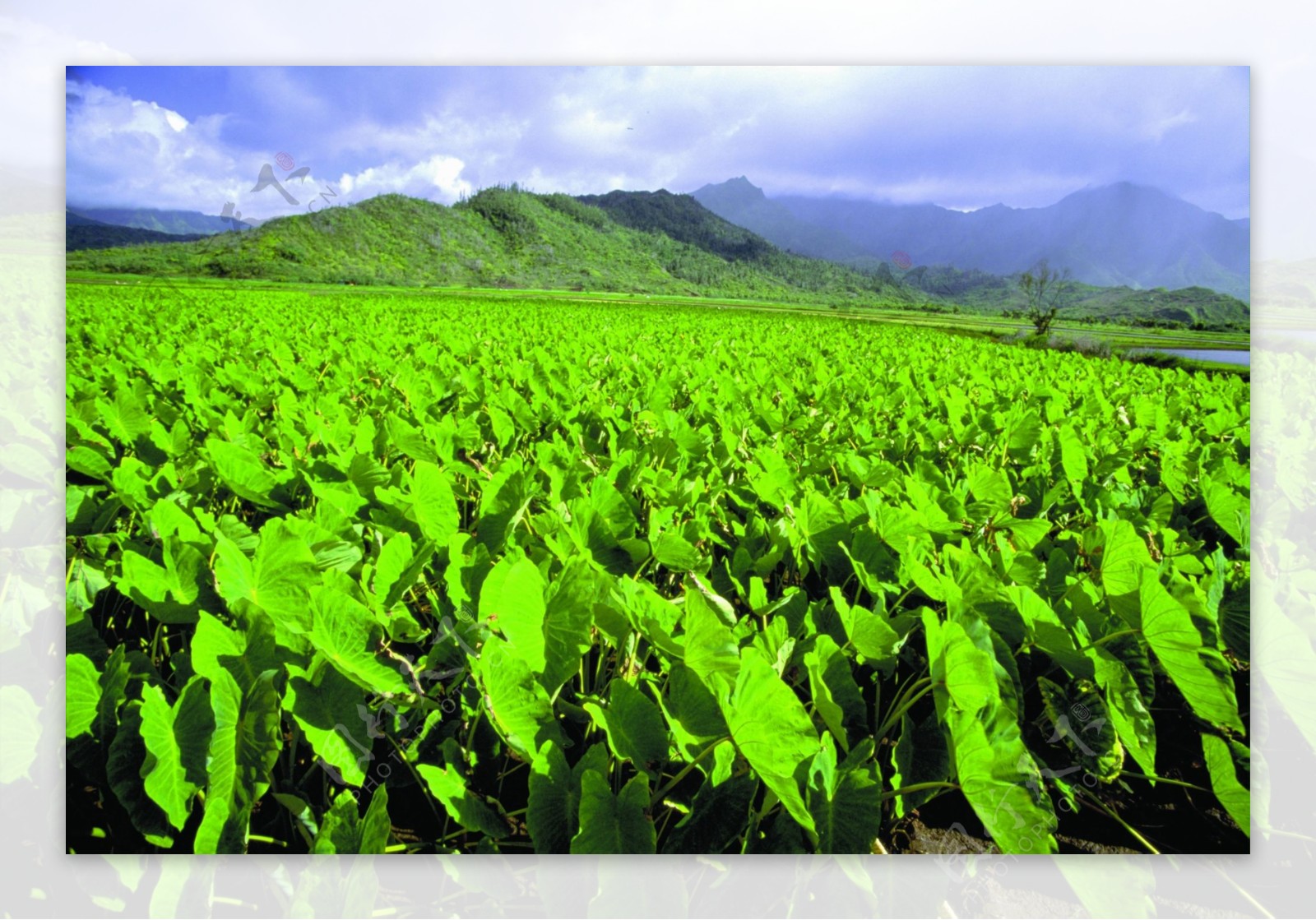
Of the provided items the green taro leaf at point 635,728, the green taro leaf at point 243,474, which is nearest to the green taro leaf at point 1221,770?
the green taro leaf at point 635,728

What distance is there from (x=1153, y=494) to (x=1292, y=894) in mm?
689

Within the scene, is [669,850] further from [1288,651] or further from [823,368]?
[823,368]

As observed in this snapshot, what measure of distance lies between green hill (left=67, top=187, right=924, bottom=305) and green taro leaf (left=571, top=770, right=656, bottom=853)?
1.81 meters

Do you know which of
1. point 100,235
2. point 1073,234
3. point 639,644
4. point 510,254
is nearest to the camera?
point 639,644

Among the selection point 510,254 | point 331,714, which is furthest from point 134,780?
point 510,254

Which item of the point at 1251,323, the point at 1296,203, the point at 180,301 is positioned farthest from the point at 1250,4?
the point at 180,301

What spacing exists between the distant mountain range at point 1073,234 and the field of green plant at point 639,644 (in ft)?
1.66

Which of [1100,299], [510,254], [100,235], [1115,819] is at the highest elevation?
[510,254]

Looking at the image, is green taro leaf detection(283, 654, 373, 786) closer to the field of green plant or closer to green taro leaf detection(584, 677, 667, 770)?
the field of green plant

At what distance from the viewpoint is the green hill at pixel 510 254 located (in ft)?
13.9

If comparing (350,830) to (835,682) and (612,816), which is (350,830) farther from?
(835,682)

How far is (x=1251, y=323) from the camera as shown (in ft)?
5.28

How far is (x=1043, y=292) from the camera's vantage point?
4105 mm

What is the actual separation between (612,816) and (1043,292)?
4311 mm
